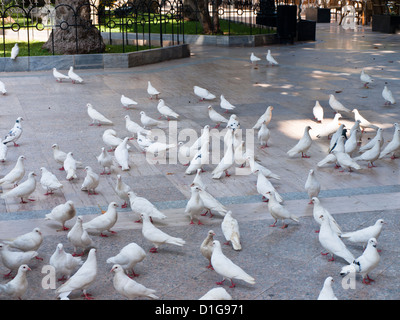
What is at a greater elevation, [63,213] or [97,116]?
[97,116]

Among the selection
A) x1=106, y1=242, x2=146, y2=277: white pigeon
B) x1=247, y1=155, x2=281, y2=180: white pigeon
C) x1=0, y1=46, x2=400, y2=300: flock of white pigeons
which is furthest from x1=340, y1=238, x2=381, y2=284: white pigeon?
x1=247, y1=155, x2=281, y2=180: white pigeon

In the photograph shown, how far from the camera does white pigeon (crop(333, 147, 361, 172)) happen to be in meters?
7.84

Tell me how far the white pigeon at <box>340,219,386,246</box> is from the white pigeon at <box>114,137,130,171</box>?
337 centimetres

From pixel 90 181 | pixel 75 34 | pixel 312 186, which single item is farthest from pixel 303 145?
pixel 75 34

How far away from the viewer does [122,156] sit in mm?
8117

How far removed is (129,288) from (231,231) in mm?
1465

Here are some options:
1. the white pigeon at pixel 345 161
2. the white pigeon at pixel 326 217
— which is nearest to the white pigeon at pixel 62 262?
the white pigeon at pixel 326 217

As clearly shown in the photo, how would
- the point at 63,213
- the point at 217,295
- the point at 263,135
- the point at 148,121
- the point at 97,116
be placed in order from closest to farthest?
the point at 217,295
the point at 63,213
the point at 263,135
the point at 148,121
the point at 97,116

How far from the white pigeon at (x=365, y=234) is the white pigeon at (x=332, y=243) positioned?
247 mm

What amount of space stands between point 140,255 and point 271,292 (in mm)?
1175

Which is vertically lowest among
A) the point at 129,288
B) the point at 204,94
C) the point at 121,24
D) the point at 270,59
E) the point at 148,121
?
the point at 129,288

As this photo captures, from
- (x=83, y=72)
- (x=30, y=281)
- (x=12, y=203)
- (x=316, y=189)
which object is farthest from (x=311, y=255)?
(x=83, y=72)

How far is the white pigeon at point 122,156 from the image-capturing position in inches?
317

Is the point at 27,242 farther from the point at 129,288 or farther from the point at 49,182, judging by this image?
the point at 49,182
